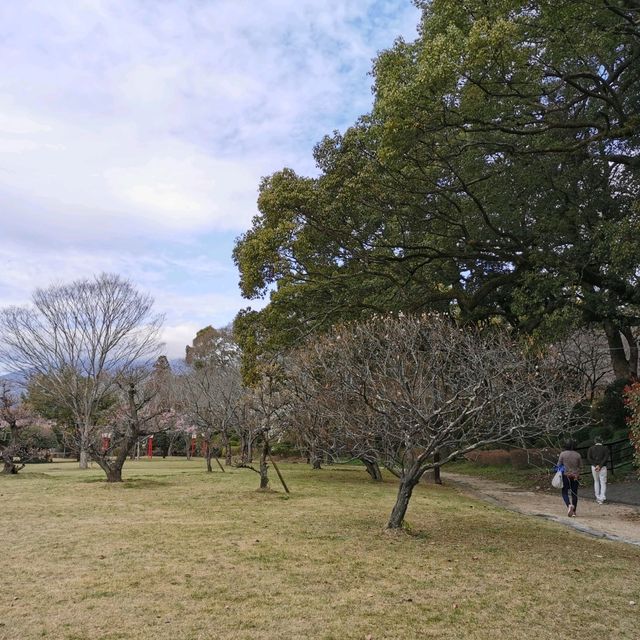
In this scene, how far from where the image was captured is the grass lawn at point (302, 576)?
4.01 metres

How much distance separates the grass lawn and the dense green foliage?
21.7 ft

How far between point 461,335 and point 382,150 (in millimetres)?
5768

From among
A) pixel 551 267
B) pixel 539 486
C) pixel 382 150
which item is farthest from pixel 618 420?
pixel 382 150

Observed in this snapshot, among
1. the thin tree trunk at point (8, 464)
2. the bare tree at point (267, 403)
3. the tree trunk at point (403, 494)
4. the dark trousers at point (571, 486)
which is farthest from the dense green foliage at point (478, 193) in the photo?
the thin tree trunk at point (8, 464)

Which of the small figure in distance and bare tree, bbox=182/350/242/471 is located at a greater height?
bare tree, bbox=182/350/242/471

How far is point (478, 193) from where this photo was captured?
14.3 metres

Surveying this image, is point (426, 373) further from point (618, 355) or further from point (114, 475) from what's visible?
point (618, 355)

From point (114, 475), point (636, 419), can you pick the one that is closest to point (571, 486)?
point (636, 419)

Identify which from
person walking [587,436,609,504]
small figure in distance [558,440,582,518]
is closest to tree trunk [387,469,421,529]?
small figure in distance [558,440,582,518]

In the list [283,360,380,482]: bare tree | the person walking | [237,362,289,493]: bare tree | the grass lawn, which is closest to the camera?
the grass lawn

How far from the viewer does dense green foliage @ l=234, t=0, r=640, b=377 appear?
9984 mm

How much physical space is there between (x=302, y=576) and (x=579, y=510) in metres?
8.19

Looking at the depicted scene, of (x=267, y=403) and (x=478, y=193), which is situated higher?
(x=478, y=193)

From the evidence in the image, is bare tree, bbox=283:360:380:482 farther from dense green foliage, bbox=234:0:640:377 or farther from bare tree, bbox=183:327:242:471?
bare tree, bbox=183:327:242:471
